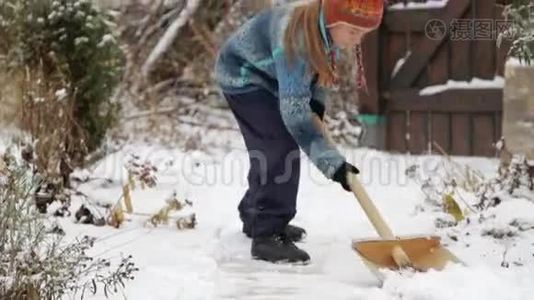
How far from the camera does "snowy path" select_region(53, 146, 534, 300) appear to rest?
2.91m

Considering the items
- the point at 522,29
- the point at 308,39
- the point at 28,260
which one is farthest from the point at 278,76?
the point at 28,260

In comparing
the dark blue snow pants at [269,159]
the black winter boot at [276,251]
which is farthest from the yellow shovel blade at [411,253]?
the dark blue snow pants at [269,159]

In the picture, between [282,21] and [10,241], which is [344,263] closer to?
[282,21]

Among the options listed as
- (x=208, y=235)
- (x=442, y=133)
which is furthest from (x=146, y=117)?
(x=208, y=235)

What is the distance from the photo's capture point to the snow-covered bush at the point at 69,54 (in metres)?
Result: 5.23

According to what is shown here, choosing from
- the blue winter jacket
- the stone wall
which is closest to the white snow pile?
the stone wall

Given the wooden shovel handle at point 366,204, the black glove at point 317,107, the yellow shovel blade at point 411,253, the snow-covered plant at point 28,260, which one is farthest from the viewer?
the black glove at point 317,107

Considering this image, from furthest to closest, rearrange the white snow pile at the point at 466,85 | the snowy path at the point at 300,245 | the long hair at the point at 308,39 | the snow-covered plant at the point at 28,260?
the white snow pile at the point at 466,85 < the long hair at the point at 308,39 < the snowy path at the point at 300,245 < the snow-covered plant at the point at 28,260

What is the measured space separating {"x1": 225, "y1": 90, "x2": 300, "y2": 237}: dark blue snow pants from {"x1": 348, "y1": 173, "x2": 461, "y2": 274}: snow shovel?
0.49m

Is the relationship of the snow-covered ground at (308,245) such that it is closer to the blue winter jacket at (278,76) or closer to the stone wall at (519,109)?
the blue winter jacket at (278,76)

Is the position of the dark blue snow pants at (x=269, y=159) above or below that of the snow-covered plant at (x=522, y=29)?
below

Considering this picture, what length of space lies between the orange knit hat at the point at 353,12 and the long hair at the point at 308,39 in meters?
0.06

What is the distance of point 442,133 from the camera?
726 cm

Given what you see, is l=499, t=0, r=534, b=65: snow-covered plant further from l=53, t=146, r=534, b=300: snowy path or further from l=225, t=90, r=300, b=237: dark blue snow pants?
l=225, t=90, r=300, b=237: dark blue snow pants
